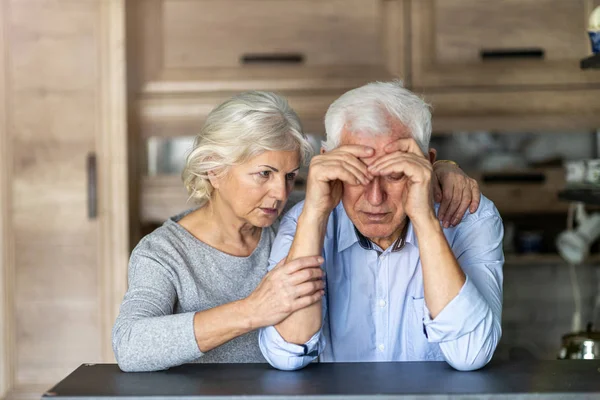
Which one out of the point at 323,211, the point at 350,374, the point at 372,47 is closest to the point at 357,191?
the point at 323,211

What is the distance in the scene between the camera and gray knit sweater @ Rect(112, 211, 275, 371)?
1450 millimetres

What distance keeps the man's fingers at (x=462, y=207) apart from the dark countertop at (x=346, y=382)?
353 mm

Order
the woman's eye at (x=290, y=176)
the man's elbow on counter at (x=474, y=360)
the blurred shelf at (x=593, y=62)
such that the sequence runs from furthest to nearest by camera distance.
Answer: the blurred shelf at (x=593, y=62) < the woman's eye at (x=290, y=176) < the man's elbow on counter at (x=474, y=360)

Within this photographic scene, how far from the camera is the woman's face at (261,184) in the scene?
1720 millimetres

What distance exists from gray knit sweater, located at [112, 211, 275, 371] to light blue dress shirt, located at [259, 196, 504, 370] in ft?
0.57

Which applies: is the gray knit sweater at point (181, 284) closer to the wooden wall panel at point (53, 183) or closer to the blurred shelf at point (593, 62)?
the blurred shelf at point (593, 62)

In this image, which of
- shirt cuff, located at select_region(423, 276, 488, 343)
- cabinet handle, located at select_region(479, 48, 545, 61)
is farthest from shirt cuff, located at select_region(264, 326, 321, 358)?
cabinet handle, located at select_region(479, 48, 545, 61)

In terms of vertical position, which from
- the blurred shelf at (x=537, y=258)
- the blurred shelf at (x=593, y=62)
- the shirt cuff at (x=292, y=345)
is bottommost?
the blurred shelf at (x=537, y=258)

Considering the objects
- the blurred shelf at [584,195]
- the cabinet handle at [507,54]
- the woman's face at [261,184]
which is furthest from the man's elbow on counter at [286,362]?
the cabinet handle at [507,54]

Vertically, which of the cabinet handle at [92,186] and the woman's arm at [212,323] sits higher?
the cabinet handle at [92,186]

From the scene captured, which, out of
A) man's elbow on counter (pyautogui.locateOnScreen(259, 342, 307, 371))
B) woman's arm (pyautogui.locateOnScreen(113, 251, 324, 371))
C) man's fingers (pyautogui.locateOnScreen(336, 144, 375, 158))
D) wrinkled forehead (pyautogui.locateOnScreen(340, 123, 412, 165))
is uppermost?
wrinkled forehead (pyautogui.locateOnScreen(340, 123, 412, 165))

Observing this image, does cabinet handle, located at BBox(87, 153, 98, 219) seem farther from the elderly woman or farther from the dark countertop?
the dark countertop

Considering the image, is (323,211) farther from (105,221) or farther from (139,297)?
(105,221)

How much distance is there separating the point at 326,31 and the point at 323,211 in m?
1.57
